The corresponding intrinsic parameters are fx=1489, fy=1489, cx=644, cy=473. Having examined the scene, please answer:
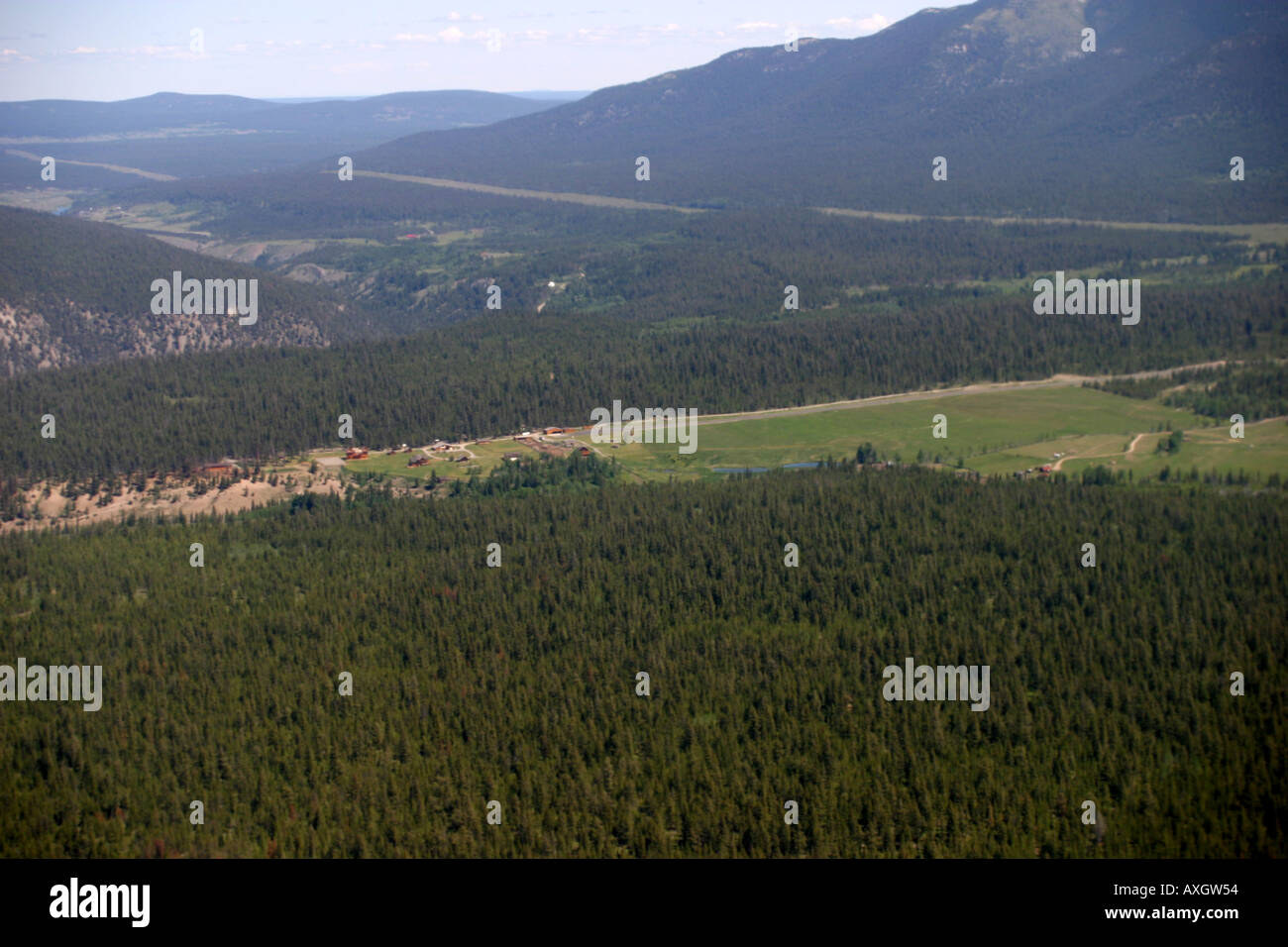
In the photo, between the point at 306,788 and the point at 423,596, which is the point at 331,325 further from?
the point at 306,788

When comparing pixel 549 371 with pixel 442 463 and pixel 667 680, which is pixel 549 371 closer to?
pixel 442 463

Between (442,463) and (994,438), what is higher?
(994,438)

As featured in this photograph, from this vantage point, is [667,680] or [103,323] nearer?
[667,680]

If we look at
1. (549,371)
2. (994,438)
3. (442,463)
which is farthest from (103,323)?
(994,438)

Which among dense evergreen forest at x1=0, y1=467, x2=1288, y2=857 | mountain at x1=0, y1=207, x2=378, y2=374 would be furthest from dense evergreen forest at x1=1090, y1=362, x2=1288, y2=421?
mountain at x1=0, y1=207, x2=378, y2=374

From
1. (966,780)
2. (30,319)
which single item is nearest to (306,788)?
(966,780)

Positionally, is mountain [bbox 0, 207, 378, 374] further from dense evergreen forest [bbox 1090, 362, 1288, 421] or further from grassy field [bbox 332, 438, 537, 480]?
dense evergreen forest [bbox 1090, 362, 1288, 421]

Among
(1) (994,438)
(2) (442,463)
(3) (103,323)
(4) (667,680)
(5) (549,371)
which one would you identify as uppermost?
(3) (103,323)
